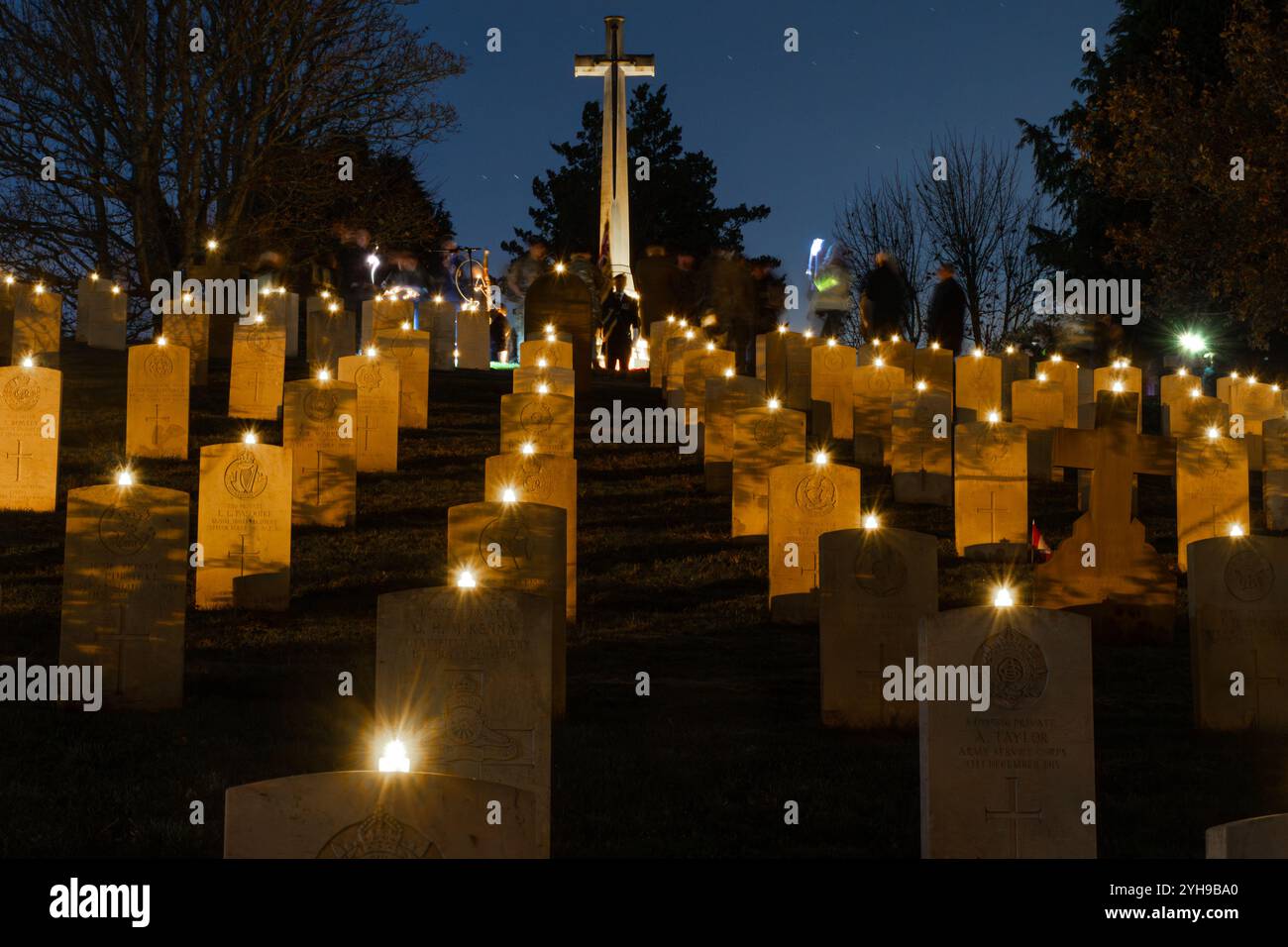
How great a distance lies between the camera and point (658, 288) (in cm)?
2286

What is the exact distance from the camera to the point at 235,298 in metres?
20.2

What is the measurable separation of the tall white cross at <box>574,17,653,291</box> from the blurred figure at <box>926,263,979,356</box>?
973cm

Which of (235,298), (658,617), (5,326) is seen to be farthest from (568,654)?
(235,298)

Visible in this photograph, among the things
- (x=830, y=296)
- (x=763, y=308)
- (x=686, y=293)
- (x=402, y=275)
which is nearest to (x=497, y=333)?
(x=402, y=275)

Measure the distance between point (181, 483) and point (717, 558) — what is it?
4.36 metres

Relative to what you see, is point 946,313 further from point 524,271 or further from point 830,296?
point 524,271

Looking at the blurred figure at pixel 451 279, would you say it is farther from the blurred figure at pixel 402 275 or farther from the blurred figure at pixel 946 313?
the blurred figure at pixel 946 313

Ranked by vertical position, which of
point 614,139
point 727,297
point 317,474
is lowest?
point 317,474

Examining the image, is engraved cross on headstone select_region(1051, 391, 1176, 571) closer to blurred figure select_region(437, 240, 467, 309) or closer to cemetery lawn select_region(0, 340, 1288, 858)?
cemetery lawn select_region(0, 340, 1288, 858)

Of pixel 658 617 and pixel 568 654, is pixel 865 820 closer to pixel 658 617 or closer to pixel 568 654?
pixel 568 654

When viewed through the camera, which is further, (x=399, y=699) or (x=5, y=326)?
(x=5, y=326)

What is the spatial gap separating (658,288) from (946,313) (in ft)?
17.5

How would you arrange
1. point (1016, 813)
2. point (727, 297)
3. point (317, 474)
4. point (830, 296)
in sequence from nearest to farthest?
point (1016, 813)
point (317, 474)
point (830, 296)
point (727, 297)

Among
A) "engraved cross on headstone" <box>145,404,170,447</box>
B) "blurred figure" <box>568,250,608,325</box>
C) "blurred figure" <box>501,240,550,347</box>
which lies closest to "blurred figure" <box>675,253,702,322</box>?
"blurred figure" <box>568,250,608,325</box>
